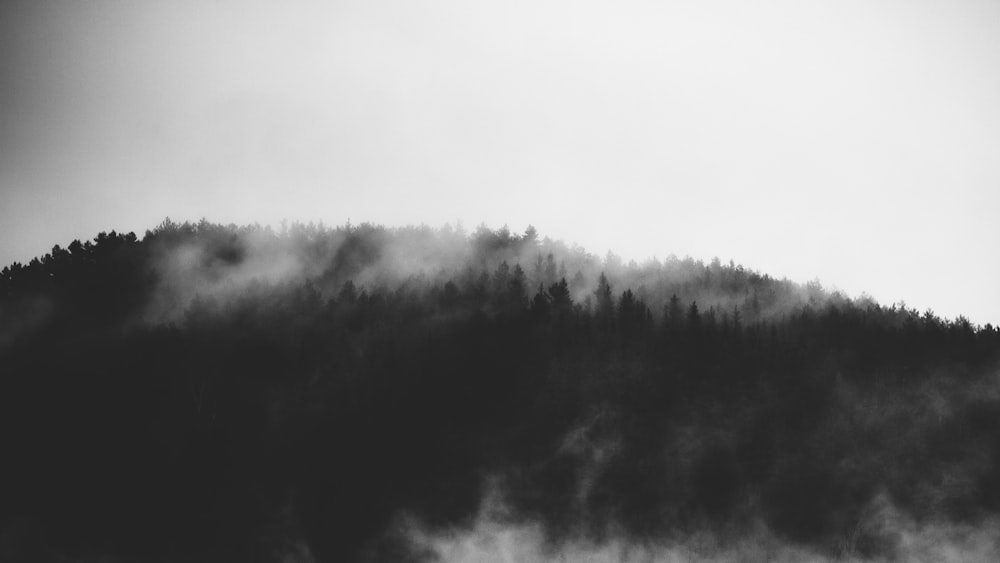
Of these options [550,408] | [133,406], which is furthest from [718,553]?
[133,406]

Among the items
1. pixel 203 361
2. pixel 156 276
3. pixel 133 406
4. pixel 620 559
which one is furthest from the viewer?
pixel 156 276

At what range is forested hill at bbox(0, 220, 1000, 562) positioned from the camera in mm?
61031

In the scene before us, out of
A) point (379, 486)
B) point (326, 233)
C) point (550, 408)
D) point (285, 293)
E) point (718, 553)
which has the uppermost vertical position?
point (326, 233)

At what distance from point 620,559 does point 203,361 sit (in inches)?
1645

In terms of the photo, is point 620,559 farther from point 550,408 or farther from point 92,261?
point 92,261

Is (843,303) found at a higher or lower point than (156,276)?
lower

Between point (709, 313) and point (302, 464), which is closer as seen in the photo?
point (302, 464)

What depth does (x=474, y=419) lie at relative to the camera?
229 ft

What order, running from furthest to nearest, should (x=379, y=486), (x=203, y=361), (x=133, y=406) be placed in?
(x=203, y=361), (x=133, y=406), (x=379, y=486)

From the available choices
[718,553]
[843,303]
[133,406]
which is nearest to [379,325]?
[133,406]

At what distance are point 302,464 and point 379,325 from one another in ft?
55.9

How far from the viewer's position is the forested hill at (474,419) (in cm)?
6103

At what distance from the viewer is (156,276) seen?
86688 mm

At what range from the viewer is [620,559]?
58562 millimetres
